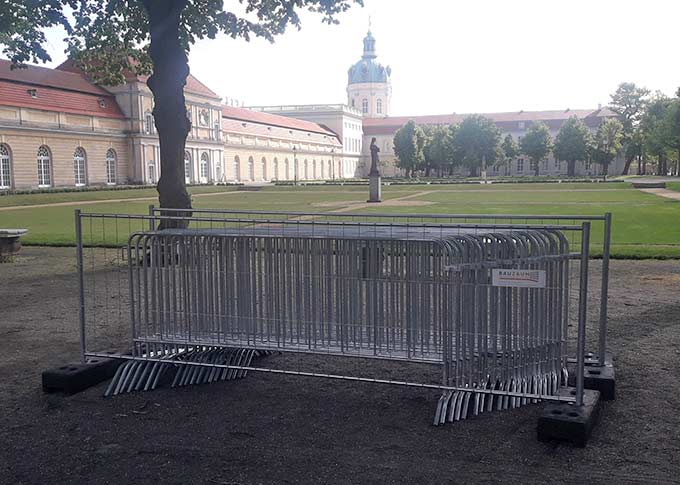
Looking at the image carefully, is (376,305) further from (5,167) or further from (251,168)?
(251,168)

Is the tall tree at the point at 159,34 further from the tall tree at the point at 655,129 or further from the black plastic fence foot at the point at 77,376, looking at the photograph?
the tall tree at the point at 655,129

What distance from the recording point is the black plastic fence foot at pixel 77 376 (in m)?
5.82

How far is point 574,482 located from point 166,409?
309 centimetres

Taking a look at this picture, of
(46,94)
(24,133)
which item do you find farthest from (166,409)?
(46,94)

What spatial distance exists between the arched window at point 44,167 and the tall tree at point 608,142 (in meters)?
65.5

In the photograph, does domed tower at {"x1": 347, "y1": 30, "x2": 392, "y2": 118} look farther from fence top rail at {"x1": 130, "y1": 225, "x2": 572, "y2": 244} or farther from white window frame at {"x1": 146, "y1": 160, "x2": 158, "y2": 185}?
fence top rail at {"x1": 130, "y1": 225, "x2": 572, "y2": 244}

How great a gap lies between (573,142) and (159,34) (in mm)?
91865

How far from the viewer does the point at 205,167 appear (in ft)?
273

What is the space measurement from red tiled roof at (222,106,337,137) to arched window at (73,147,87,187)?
96.6 feet

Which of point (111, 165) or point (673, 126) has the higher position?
point (673, 126)

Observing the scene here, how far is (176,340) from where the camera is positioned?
6.10 m

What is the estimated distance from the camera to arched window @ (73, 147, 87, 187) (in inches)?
2477

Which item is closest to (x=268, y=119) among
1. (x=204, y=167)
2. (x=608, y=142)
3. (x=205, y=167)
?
(x=205, y=167)

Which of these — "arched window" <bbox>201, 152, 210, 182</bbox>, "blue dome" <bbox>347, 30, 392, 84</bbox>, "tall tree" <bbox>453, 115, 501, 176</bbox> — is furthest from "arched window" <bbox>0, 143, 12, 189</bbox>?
"blue dome" <bbox>347, 30, 392, 84</bbox>
